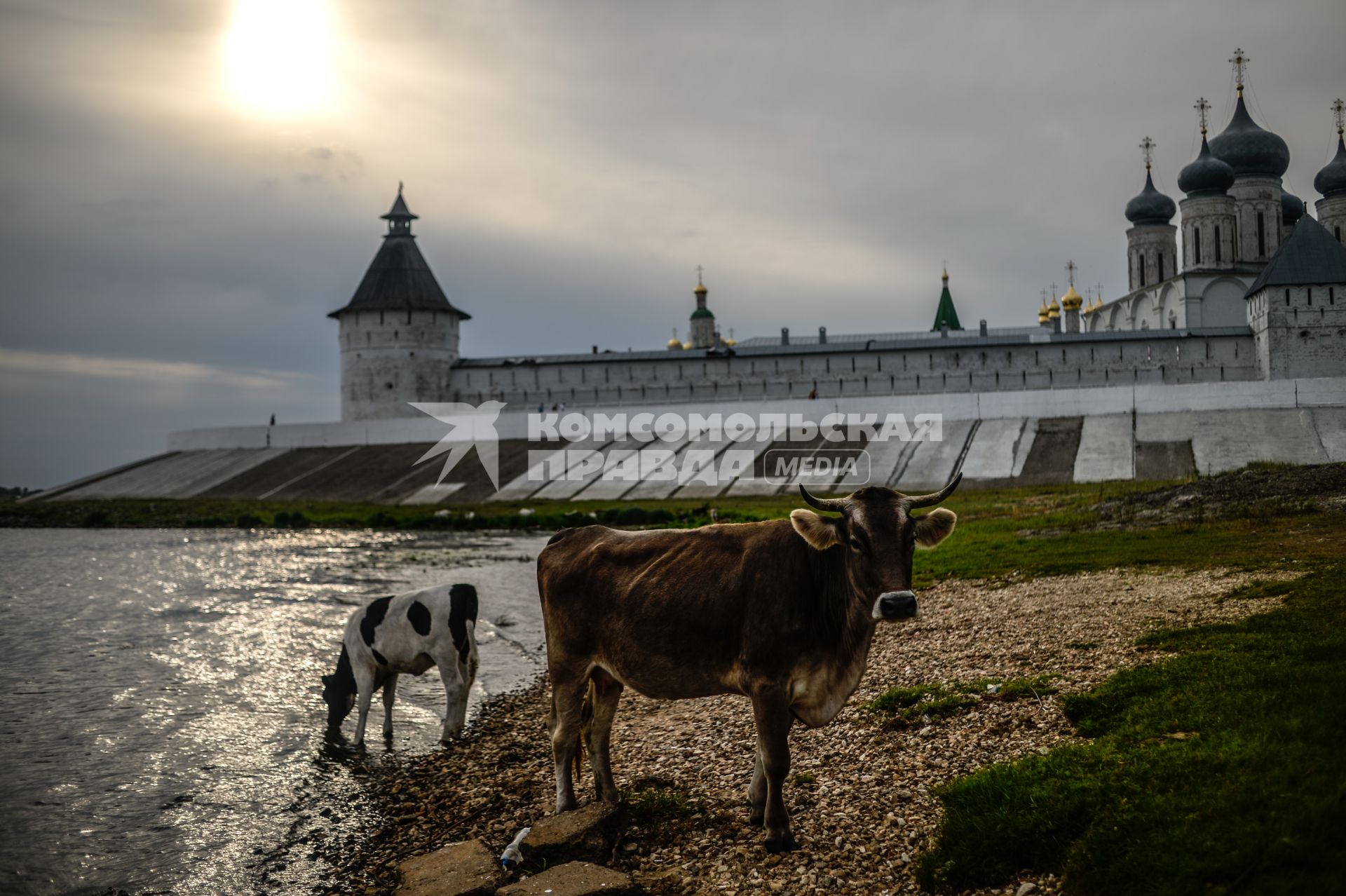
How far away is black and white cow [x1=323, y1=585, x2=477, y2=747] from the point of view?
899cm

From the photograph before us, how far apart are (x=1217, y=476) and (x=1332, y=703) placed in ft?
53.1

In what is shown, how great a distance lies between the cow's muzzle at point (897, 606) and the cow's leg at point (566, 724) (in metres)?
2.06

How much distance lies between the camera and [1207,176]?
55438 millimetres

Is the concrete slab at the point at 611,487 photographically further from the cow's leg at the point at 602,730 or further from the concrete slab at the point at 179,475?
the cow's leg at the point at 602,730

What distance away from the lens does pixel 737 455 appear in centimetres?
4253

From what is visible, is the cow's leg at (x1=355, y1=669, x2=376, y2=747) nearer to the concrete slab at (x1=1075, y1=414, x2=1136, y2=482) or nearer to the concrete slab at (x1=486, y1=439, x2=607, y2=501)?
the concrete slab at (x1=1075, y1=414, x2=1136, y2=482)

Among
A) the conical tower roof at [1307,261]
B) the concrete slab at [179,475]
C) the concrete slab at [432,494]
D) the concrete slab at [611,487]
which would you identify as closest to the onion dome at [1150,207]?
the conical tower roof at [1307,261]

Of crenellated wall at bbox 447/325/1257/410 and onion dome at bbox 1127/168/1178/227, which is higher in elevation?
onion dome at bbox 1127/168/1178/227

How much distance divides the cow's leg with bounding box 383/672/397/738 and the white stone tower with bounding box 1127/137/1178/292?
208ft

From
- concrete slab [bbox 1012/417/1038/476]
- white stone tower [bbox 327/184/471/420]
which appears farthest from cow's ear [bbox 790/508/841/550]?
white stone tower [bbox 327/184/471/420]

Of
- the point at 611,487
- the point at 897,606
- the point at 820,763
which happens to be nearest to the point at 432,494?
the point at 611,487

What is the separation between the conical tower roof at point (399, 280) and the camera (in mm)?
61188

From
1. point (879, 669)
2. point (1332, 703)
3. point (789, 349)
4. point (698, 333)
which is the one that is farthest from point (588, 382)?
point (1332, 703)

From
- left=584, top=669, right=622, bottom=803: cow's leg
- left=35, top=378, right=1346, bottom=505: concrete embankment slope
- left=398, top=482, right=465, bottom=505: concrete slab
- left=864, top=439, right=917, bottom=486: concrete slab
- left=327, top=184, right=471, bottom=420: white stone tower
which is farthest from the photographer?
left=327, top=184, right=471, bottom=420: white stone tower
